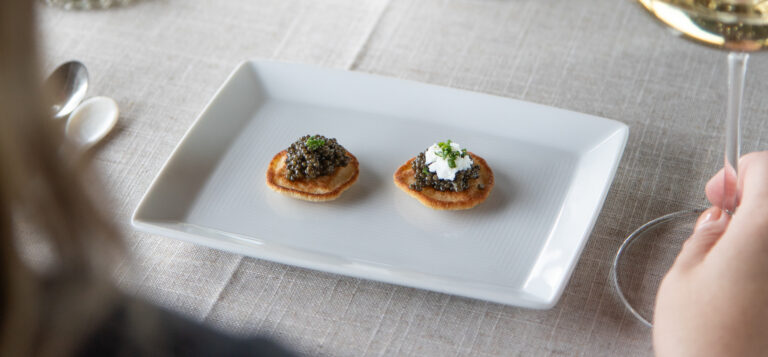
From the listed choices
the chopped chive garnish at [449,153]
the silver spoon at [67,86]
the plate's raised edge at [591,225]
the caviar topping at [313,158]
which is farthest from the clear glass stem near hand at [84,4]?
the plate's raised edge at [591,225]

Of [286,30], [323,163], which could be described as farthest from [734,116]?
[286,30]

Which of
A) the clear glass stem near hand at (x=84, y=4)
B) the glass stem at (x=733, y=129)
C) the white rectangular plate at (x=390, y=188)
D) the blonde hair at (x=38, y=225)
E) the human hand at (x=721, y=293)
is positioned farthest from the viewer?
the clear glass stem near hand at (x=84, y=4)

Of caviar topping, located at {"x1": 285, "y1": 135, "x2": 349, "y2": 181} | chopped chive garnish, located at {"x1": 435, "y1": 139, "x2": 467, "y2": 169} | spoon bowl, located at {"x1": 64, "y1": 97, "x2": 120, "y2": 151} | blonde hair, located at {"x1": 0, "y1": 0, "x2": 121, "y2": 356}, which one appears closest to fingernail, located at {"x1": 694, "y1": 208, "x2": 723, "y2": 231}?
chopped chive garnish, located at {"x1": 435, "y1": 139, "x2": 467, "y2": 169}

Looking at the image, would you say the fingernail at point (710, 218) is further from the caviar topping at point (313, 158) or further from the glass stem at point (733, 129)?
the caviar topping at point (313, 158)

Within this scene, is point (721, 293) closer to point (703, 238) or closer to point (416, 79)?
point (703, 238)

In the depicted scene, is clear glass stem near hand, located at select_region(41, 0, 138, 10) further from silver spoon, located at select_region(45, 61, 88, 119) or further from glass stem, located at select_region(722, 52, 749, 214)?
glass stem, located at select_region(722, 52, 749, 214)

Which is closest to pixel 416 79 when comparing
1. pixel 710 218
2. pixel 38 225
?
pixel 710 218
